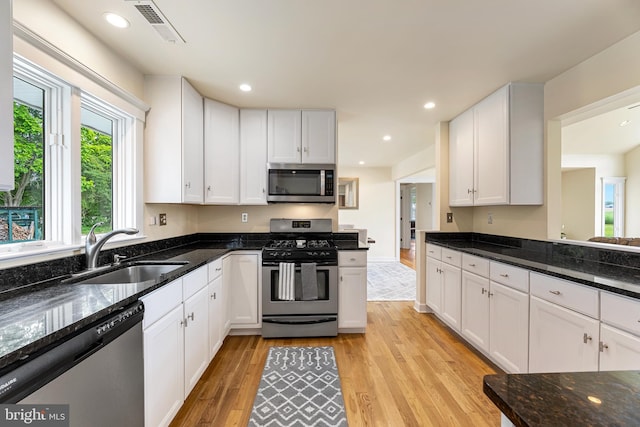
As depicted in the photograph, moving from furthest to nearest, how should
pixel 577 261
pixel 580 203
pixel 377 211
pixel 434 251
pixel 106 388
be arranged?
pixel 377 211, pixel 580 203, pixel 434 251, pixel 577 261, pixel 106 388

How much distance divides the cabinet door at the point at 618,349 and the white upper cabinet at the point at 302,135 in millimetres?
2478

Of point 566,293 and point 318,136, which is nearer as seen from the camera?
point 566,293

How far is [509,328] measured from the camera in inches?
81.5

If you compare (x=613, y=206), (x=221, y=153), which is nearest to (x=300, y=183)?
(x=221, y=153)

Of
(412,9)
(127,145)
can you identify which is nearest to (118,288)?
(127,145)

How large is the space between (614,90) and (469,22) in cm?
123

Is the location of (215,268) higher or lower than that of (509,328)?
higher

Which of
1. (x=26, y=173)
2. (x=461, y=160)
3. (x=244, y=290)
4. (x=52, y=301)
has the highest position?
(x=461, y=160)

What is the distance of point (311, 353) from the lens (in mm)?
2516

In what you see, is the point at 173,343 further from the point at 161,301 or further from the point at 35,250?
the point at 35,250

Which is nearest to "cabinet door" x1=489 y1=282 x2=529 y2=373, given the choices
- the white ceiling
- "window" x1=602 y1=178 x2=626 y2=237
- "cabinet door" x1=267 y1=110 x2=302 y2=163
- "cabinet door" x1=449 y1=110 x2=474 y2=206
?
"cabinet door" x1=449 y1=110 x2=474 y2=206

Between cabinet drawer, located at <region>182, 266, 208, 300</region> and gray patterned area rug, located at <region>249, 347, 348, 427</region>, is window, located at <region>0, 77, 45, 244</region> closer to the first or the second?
cabinet drawer, located at <region>182, 266, 208, 300</region>

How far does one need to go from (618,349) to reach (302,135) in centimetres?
288

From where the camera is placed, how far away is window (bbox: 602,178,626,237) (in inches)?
202
